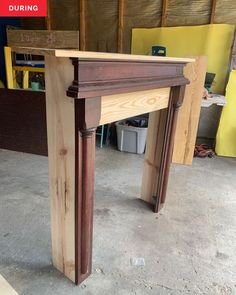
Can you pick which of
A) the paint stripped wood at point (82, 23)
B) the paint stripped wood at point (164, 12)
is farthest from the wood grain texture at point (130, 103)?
the paint stripped wood at point (82, 23)

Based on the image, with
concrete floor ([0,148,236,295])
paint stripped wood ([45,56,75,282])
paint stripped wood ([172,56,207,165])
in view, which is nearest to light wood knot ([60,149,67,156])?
paint stripped wood ([45,56,75,282])

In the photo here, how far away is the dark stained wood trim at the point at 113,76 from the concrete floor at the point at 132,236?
3.29 ft

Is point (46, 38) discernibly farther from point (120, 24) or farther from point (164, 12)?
point (164, 12)

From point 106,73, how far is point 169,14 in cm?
272

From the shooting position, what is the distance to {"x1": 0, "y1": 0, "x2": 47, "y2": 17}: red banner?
10.4 ft

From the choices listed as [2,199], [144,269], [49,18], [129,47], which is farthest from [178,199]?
[49,18]

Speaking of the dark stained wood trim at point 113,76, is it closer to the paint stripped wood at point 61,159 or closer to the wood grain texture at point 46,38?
the paint stripped wood at point 61,159

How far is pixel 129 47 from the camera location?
350 cm

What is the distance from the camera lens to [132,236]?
1.70 meters

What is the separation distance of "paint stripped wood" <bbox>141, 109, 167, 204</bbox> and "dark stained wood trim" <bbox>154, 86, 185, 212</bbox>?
5 cm

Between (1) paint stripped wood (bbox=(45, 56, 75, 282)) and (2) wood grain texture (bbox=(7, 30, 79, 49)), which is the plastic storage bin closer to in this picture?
(2) wood grain texture (bbox=(7, 30, 79, 49))

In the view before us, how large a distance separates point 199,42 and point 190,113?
1024 mm

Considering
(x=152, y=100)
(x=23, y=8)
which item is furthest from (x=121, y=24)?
(x=152, y=100)

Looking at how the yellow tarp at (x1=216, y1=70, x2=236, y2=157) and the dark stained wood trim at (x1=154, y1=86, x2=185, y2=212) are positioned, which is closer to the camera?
the dark stained wood trim at (x1=154, y1=86, x2=185, y2=212)
